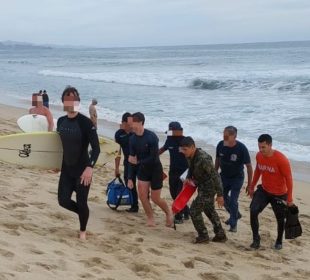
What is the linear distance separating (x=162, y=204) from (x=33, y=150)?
2514mm

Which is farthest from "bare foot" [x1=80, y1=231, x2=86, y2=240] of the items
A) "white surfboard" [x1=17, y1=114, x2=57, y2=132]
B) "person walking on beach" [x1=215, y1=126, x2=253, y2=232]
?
"white surfboard" [x1=17, y1=114, x2=57, y2=132]

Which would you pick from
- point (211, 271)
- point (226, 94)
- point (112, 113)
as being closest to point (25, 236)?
point (211, 271)

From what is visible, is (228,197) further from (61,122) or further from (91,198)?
(61,122)

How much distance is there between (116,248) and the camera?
5.33 m

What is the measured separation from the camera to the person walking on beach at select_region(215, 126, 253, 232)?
6.40m

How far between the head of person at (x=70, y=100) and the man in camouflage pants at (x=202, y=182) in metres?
1.35

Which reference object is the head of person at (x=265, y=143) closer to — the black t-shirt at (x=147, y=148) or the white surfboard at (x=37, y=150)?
the black t-shirt at (x=147, y=148)

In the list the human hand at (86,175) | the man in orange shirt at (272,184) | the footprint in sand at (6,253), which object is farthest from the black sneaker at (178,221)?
the footprint in sand at (6,253)

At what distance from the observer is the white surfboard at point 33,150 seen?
7559 millimetres

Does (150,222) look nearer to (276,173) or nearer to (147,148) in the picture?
(147,148)

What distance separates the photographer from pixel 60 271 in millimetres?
4188

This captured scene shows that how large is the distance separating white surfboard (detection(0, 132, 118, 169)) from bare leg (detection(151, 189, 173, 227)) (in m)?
1.72

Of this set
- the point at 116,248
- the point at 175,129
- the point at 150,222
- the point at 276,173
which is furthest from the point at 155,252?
the point at 175,129

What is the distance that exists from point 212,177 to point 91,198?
7.94ft
